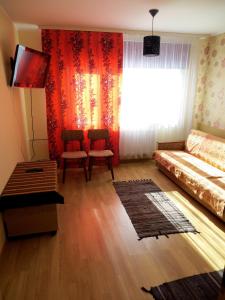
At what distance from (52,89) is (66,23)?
3.40 ft

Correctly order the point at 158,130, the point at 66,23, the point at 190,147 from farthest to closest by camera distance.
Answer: the point at 158,130 < the point at 190,147 < the point at 66,23

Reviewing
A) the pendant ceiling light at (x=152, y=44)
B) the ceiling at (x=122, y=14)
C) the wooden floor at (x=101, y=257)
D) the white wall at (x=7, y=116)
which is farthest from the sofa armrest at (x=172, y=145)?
the white wall at (x=7, y=116)

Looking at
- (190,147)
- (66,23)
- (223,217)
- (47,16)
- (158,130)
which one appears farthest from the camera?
(158,130)

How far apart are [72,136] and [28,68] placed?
138 centimetres

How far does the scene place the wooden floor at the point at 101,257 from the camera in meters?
1.72

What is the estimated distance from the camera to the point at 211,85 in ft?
13.4

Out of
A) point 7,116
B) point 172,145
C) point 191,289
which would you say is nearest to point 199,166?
point 172,145

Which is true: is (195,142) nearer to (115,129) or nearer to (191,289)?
(115,129)

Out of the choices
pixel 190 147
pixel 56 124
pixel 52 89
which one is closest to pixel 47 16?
pixel 52 89

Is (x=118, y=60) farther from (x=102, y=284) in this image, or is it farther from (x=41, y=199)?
(x=102, y=284)

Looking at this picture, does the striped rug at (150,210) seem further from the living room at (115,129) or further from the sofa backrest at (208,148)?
the sofa backrest at (208,148)

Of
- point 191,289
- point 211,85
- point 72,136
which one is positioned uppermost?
point 211,85

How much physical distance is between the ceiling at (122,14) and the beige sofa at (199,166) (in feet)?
5.79

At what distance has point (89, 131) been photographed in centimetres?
390
